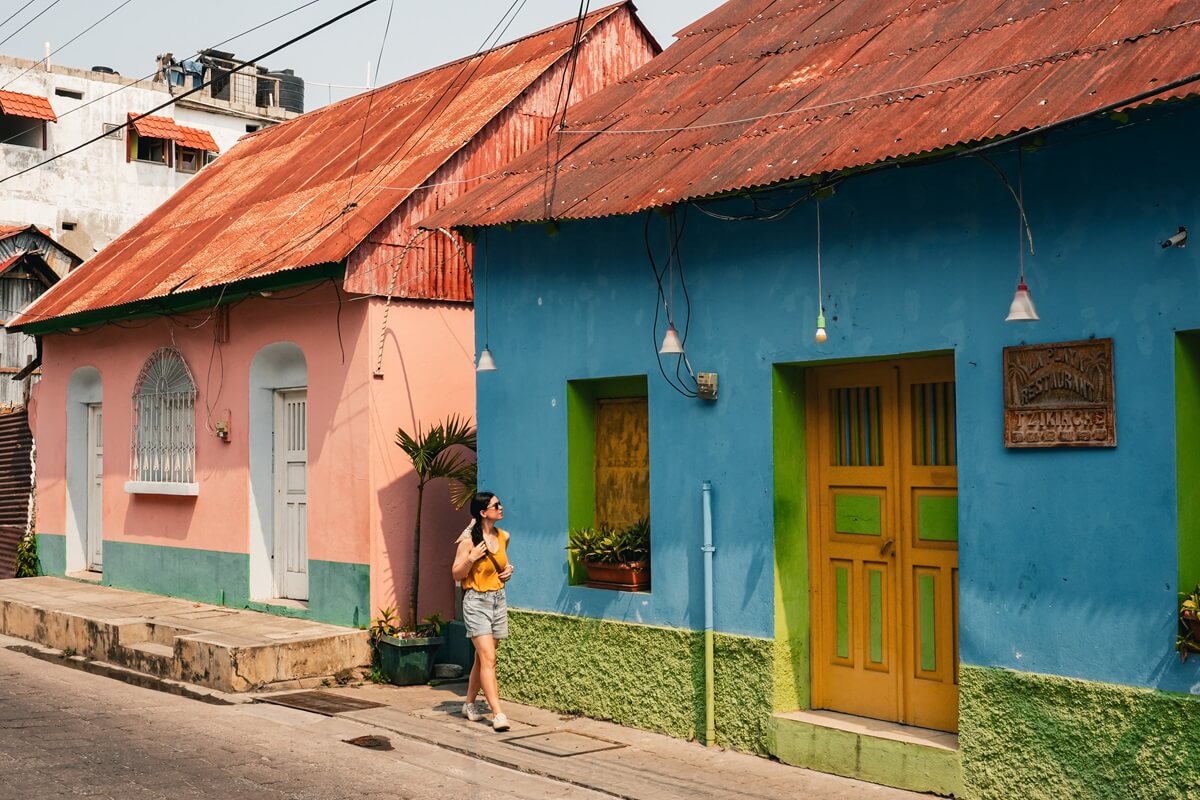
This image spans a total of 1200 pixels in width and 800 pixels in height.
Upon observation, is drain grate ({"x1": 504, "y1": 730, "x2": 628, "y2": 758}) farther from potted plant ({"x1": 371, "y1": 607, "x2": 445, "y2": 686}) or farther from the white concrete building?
the white concrete building

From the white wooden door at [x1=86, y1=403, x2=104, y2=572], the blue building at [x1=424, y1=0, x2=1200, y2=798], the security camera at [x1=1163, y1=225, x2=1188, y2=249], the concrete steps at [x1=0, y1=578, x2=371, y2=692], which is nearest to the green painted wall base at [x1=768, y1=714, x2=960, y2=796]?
the blue building at [x1=424, y1=0, x2=1200, y2=798]

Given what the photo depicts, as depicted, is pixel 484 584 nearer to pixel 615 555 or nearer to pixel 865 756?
pixel 615 555

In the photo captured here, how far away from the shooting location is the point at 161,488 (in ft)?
50.6

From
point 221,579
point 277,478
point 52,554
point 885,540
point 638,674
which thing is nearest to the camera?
point 885,540

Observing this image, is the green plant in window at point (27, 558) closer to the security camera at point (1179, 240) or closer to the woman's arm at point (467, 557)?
the woman's arm at point (467, 557)

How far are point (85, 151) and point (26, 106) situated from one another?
197cm

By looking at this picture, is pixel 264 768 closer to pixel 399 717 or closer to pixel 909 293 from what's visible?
pixel 399 717

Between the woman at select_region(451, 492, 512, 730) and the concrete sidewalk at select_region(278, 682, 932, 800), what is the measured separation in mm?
353

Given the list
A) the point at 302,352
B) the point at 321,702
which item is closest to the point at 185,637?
the point at 321,702

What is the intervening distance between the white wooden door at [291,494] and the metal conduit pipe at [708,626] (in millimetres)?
5786

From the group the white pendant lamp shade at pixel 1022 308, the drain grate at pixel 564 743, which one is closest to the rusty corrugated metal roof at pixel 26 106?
the drain grate at pixel 564 743

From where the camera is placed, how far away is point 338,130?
17.0m

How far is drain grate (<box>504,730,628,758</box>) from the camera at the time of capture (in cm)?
909

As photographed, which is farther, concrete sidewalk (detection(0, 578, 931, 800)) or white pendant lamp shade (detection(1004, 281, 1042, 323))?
concrete sidewalk (detection(0, 578, 931, 800))
